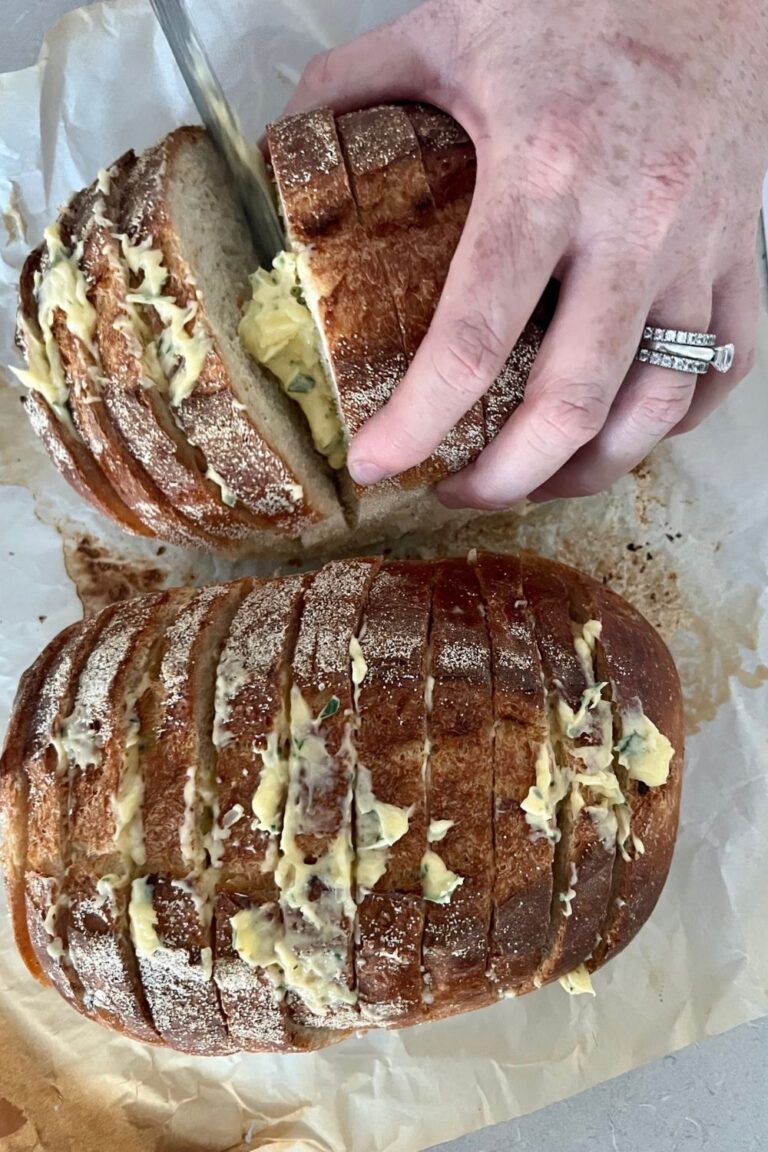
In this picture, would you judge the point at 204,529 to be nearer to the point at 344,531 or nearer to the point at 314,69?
the point at 344,531

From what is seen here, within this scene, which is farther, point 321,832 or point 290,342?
point 290,342

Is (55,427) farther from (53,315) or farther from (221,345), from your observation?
(221,345)

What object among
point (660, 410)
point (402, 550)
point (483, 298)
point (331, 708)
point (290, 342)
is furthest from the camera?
point (402, 550)

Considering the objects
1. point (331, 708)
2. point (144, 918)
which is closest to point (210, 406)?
point (331, 708)

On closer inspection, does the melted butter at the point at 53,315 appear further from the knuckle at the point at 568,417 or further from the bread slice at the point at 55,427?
the knuckle at the point at 568,417

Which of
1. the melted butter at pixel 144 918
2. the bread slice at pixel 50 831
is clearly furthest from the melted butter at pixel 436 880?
the bread slice at pixel 50 831

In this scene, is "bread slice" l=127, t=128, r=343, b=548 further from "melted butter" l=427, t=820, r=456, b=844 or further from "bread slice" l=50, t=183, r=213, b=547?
"melted butter" l=427, t=820, r=456, b=844
